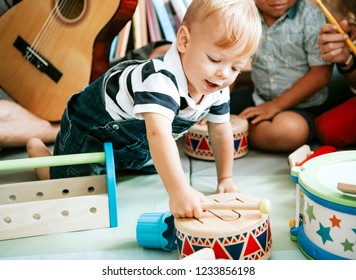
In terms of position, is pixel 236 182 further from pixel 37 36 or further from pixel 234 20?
pixel 37 36

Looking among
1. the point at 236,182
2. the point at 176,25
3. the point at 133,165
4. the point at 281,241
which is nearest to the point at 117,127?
the point at 133,165

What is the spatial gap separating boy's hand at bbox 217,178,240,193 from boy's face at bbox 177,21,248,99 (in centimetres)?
23

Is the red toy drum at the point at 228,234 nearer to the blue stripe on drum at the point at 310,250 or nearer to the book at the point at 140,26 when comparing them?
the blue stripe on drum at the point at 310,250

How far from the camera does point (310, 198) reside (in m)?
0.76

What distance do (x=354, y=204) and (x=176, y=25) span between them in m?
1.15

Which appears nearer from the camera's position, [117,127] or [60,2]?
[117,127]

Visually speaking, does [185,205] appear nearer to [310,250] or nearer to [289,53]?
[310,250]

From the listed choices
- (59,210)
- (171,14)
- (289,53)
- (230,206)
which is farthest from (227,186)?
(171,14)

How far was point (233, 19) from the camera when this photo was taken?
2.60 feet

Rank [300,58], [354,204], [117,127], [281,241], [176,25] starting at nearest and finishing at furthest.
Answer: [354,204] < [281,241] < [117,127] < [300,58] < [176,25]

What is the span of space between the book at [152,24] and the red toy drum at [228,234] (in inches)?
42.9

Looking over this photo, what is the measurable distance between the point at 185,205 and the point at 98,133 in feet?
1.19

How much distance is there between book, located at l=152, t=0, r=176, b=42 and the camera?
5.53 feet

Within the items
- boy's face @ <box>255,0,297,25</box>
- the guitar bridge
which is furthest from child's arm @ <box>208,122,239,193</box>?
the guitar bridge
